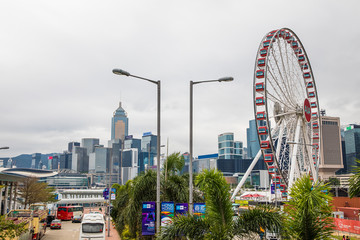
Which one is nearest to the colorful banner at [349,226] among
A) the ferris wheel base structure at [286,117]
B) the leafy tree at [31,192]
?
the ferris wheel base structure at [286,117]

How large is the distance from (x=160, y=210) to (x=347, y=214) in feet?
157

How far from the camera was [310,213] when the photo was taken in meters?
9.54

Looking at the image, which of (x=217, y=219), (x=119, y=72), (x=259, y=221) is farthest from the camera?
(x=119, y=72)

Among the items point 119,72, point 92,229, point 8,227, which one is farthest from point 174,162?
point 8,227

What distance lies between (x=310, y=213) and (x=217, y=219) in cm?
336

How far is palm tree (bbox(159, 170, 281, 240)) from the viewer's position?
38.5 ft

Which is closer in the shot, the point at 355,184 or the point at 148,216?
the point at 355,184

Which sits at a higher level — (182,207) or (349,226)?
(182,207)

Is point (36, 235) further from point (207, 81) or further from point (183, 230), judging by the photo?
point (183, 230)

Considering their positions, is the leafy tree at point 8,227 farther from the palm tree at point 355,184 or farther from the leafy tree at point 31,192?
the leafy tree at point 31,192

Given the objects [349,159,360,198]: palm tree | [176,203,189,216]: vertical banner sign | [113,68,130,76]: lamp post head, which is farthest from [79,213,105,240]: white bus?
[349,159,360,198]: palm tree

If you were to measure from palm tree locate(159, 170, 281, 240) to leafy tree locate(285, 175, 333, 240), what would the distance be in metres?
1.79

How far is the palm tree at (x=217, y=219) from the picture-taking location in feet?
38.5

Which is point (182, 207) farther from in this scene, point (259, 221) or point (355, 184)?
point (355, 184)
